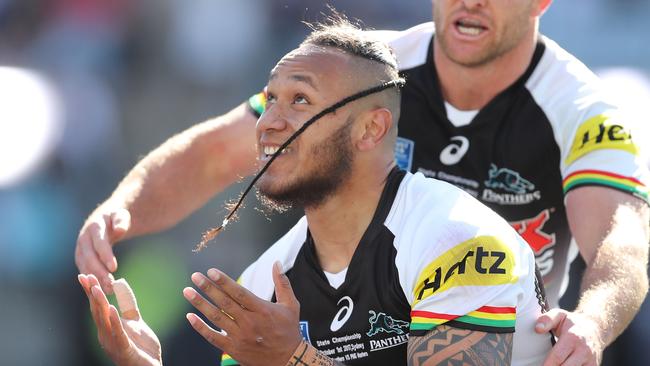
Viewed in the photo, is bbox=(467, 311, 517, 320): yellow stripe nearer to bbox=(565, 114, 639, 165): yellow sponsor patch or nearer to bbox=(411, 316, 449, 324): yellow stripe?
bbox=(411, 316, 449, 324): yellow stripe

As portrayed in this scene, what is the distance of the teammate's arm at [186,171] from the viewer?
511 cm

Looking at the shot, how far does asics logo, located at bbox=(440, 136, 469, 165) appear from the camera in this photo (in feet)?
17.1

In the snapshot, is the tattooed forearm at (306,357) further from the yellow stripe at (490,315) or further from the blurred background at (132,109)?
the blurred background at (132,109)

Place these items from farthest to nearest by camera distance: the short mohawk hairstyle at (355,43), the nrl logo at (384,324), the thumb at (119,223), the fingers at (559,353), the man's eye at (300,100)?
the thumb at (119,223) → the short mohawk hairstyle at (355,43) → the man's eye at (300,100) → the nrl logo at (384,324) → the fingers at (559,353)

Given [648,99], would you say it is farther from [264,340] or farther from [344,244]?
[264,340]

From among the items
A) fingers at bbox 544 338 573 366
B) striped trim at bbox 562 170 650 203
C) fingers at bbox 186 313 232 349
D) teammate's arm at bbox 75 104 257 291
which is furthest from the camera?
teammate's arm at bbox 75 104 257 291

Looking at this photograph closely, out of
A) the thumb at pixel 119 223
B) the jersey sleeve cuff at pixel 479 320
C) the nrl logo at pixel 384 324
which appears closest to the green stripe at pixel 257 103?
the thumb at pixel 119 223

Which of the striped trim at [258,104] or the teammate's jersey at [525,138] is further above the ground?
the striped trim at [258,104]

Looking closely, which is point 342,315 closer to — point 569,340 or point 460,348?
point 460,348

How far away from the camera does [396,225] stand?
12.6 ft

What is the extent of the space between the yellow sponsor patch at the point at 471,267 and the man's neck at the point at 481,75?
5.73ft

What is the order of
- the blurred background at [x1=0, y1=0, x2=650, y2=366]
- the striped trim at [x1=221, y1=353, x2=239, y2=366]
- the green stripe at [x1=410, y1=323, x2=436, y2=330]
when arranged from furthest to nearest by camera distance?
the blurred background at [x1=0, y1=0, x2=650, y2=366] < the striped trim at [x1=221, y1=353, x2=239, y2=366] < the green stripe at [x1=410, y1=323, x2=436, y2=330]

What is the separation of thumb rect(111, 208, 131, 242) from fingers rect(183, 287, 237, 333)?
4.15 ft

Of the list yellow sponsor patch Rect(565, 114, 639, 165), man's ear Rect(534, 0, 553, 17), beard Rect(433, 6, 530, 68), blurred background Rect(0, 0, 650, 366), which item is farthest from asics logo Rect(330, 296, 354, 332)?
blurred background Rect(0, 0, 650, 366)
